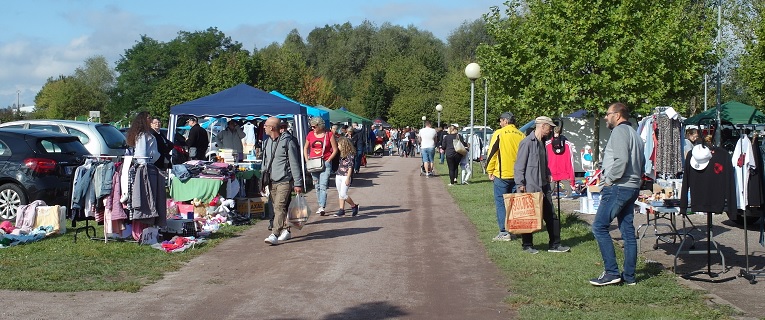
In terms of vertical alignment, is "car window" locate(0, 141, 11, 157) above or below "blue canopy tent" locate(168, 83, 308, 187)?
below

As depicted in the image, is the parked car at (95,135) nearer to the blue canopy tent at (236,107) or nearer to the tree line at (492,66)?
the blue canopy tent at (236,107)

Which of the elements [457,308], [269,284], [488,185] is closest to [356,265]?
[269,284]

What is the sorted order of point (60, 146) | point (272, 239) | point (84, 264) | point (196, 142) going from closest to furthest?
point (84, 264), point (272, 239), point (60, 146), point (196, 142)

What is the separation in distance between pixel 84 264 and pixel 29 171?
5.04 metres

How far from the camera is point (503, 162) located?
1170 cm

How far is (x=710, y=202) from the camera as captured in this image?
873cm

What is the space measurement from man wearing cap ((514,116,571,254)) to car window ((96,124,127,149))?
32.2 ft

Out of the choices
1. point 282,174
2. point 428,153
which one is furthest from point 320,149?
point 428,153

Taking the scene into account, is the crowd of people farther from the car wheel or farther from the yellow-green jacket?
the car wheel

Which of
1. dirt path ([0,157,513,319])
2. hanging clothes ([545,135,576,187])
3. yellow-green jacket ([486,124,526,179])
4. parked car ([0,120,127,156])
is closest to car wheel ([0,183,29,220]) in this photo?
parked car ([0,120,127,156])

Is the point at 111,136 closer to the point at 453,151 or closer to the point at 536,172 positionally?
the point at 453,151

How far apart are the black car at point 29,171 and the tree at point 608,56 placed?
1427 cm

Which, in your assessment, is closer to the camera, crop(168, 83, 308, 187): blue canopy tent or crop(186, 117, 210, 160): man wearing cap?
crop(168, 83, 308, 187): blue canopy tent

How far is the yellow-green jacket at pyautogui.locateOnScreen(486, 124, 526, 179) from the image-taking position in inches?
460
